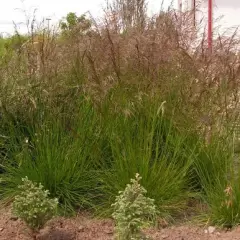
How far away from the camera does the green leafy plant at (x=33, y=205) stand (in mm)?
3650

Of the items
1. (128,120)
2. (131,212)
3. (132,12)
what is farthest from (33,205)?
(132,12)

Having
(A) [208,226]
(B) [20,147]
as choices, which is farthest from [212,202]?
(B) [20,147]

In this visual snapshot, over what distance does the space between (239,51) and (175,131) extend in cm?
89

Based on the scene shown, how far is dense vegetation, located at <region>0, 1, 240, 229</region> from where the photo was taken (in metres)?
3.99

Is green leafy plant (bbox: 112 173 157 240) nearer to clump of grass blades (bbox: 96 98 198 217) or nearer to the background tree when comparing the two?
clump of grass blades (bbox: 96 98 198 217)

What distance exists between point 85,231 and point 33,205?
1.94 feet

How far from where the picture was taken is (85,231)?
4.04 meters

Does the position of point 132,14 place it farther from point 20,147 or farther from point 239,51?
point 20,147

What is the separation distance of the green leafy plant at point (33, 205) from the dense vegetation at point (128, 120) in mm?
503

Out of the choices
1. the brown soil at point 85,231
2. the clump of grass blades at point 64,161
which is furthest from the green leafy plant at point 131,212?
the clump of grass blades at point 64,161

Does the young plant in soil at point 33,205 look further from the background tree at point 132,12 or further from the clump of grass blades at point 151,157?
the background tree at point 132,12

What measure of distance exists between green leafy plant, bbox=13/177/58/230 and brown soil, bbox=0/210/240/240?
0.27m

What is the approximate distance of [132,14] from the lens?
17.3ft

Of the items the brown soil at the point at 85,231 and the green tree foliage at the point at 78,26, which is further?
the green tree foliage at the point at 78,26
